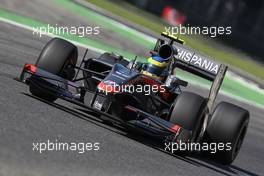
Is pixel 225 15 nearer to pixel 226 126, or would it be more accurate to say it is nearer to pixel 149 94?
pixel 226 126

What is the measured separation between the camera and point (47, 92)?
27.9ft

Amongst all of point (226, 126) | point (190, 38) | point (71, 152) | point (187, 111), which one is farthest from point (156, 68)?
point (190, 38)

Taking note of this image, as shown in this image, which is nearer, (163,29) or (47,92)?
(47,92)

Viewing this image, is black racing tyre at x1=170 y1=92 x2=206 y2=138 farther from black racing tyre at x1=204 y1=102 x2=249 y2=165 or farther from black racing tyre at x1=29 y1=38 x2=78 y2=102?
black racing tyre at x1=29 y1=38 x2=78 y2=102

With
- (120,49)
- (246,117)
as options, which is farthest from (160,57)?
(120,49)

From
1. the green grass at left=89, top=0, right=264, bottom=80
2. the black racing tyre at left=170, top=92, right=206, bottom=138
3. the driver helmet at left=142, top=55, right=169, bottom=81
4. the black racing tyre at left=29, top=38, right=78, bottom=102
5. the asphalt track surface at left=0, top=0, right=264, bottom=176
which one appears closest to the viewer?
the asphalt track surface at left=0, top=0, right=264, bottom=176

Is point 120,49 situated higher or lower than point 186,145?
lower

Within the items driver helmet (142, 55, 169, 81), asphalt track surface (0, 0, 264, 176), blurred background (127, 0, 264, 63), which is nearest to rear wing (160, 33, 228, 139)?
driver helmet (142, 55, 169, 81)

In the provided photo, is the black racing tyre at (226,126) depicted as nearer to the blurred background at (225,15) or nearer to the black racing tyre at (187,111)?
the black racing tyre at (187,111)

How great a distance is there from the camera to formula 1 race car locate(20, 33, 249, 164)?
823cm

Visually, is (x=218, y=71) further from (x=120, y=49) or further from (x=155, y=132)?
(x=120, y=49)

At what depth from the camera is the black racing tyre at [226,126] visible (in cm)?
893

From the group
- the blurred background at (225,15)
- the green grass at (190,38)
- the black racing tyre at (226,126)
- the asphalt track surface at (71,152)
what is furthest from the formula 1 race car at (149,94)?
the blurred background at (225,15)

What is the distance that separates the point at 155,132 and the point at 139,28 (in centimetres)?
1158
